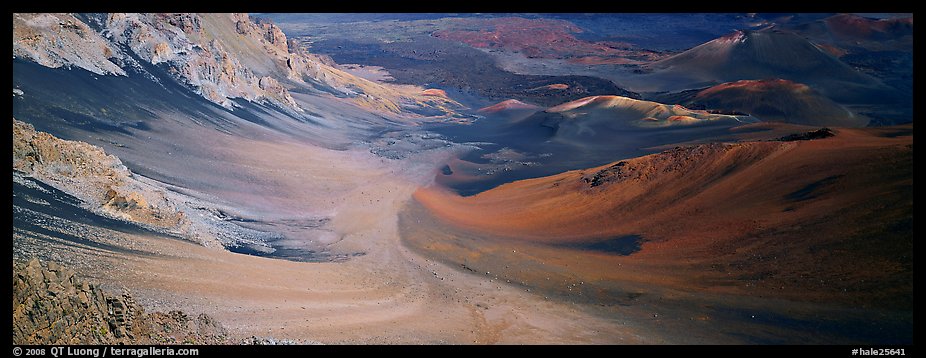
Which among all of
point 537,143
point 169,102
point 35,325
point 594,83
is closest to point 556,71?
point 594,83

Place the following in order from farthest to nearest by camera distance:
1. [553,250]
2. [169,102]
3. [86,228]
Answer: [169,102]
[553,250]
[86,228]

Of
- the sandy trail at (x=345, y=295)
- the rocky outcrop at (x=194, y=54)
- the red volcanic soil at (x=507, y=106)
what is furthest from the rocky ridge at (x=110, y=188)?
the red volcanic soil at (x=507, y=106)

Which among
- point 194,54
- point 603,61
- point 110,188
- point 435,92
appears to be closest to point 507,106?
point 435,92

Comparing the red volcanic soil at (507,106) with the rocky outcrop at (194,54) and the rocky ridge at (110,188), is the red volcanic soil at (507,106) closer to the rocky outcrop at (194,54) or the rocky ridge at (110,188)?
the rocky outcrop at (194,54)

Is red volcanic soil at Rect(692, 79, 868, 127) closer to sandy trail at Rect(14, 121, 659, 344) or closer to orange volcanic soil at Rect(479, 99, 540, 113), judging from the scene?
orange volcanic soil at Rect(479, 99, 540, 113)

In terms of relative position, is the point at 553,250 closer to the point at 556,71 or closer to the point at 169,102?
the point at 169,102

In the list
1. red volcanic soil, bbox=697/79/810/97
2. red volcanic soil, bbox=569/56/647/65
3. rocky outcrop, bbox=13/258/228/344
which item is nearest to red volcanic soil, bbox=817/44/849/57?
red volcanic soil, bbox=569/56/647/65

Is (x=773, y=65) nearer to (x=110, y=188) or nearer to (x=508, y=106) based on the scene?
(x=508, y=106)
